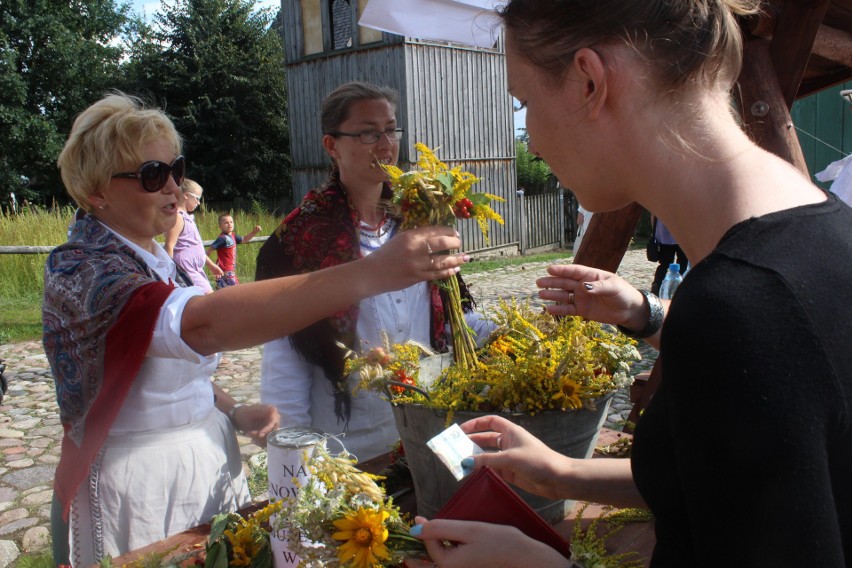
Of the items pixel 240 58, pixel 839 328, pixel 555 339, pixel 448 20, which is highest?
pixel 240 58

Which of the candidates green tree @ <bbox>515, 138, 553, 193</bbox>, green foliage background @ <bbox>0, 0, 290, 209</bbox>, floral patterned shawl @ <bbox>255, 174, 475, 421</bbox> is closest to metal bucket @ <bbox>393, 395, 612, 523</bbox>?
floral patterned shawl @ <bbox>255, 174, 475, 421</bbox>

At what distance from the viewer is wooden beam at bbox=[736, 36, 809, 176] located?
89.0 inches

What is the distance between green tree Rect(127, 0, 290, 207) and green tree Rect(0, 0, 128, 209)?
1.63 metres

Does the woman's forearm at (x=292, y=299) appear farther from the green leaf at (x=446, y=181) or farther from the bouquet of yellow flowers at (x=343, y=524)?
the bouquet of yellow flowers at (x=343, y=524)

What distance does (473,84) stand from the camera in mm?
14273

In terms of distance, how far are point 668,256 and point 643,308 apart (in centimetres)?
680

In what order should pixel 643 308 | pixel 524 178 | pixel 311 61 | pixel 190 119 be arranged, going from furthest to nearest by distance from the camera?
pixel 190 119, pixel 524 178, pixel 311 61, pixel 643 308

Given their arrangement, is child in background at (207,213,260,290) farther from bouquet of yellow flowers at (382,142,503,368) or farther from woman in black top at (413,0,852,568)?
woman in black top at (413,0,852,568)

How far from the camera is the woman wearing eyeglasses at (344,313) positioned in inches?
102

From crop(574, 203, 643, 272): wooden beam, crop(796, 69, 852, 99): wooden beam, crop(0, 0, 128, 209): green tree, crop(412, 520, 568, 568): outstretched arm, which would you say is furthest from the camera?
crop(0, 0, 128, 209): green tree

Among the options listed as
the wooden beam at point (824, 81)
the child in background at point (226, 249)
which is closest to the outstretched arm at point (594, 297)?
the wooden beam at point (824, 81)

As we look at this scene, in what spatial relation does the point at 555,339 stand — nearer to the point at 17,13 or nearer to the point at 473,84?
the point at 473,84

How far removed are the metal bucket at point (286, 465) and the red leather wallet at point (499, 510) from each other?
1.04 ft

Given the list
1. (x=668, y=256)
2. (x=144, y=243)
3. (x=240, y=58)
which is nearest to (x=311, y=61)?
(x=668, y=256)
